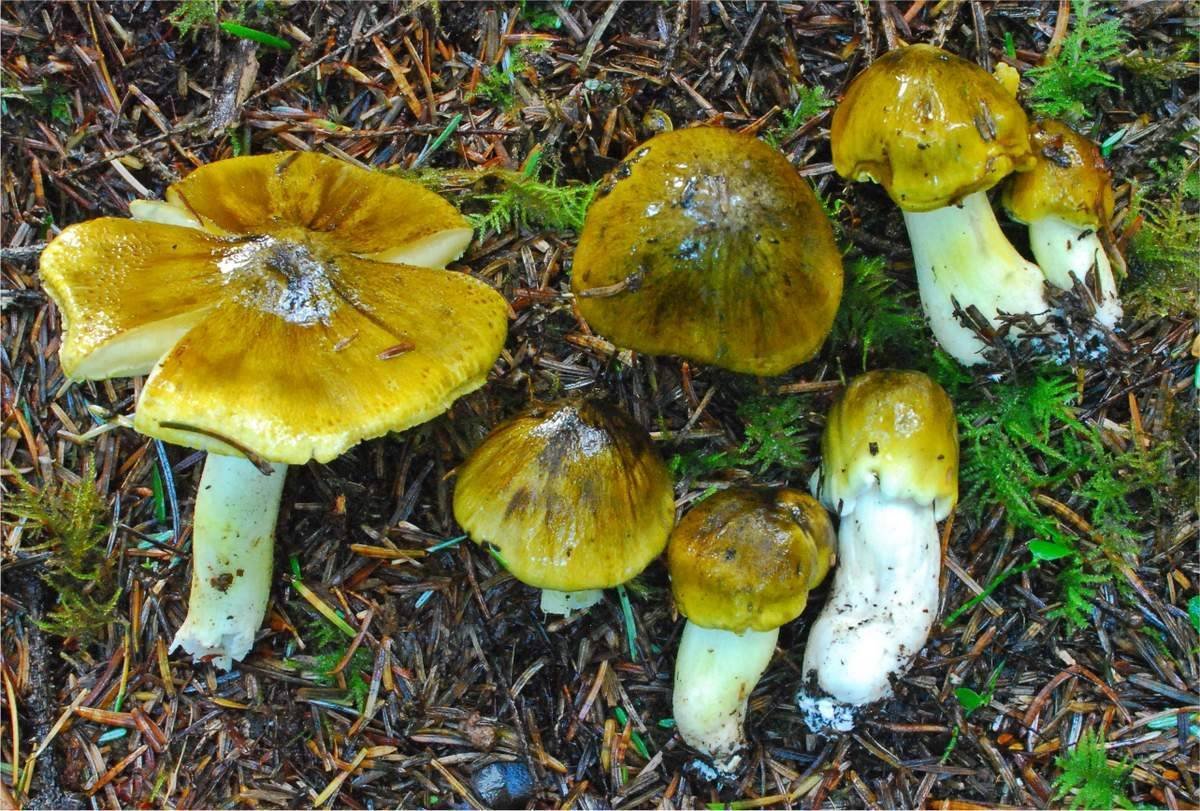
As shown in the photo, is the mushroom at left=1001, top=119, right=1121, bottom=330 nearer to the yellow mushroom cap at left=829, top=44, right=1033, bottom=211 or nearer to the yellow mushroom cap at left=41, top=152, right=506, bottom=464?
the yellow mushroom cap at left=829, top=44, right=1033, bottom=211

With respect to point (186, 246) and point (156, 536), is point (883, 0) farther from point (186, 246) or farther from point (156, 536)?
point (156, 536)

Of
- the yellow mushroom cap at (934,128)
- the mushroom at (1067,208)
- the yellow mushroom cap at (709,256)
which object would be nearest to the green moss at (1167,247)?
the mushroom at (1067,208)

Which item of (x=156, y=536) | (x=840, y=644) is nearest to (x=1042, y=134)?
(x=840, y=644)

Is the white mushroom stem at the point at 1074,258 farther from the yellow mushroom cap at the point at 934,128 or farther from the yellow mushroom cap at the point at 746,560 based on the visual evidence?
the yellow mushroom cap at the point at 746,560

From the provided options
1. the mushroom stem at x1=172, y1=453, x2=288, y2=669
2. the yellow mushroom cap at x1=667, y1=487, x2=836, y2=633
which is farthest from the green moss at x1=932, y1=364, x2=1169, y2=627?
the mushroom stem at x1=172, y1=453, x2=288, y2=669

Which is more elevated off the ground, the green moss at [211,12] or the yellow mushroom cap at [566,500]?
the green moss at [211,12]

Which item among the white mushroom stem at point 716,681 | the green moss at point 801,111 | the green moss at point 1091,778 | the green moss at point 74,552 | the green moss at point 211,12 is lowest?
the green moss at point 1091,778

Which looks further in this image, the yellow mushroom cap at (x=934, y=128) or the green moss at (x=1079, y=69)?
the green moss at (x=1079, y=69)

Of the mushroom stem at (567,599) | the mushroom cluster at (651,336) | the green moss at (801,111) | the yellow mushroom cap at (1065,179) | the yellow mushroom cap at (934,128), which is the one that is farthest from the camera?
the green moss at (801,111)
